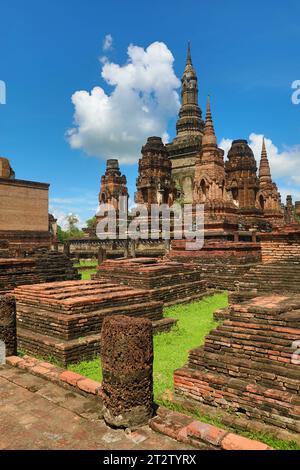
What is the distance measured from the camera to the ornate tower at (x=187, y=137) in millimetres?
32812

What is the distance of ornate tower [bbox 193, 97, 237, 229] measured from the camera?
2139 cm

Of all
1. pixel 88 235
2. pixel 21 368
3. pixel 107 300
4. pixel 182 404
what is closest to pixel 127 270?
pixel 107 300

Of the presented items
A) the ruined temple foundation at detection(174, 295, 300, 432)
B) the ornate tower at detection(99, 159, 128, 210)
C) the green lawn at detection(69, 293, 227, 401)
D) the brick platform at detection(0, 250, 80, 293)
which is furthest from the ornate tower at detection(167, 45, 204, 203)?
the ruined temple foundation at detection(174, 295, 300, 432)

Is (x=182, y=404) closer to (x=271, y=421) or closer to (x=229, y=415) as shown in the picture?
(x=229, y=415)

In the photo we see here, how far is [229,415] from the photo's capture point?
416 cm

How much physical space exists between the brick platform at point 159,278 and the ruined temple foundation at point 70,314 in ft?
4.24

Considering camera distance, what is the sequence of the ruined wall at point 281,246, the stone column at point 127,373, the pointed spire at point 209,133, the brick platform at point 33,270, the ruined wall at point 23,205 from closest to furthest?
the stone column at point 127,373 → the ruined wall at point 281,246 → the brick platform at point 33,270 → the pointed spire at point 209,133 → the ruined wall at point 23,205

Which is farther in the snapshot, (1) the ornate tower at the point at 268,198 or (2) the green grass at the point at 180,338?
(1) the ornate tower at the point at 268,198

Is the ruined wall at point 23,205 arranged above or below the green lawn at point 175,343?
above

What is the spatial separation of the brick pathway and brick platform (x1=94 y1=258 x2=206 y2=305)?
507 cm

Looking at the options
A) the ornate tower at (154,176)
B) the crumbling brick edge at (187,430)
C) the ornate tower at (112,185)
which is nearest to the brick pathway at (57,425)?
the crumbling brick edge at (187,430)

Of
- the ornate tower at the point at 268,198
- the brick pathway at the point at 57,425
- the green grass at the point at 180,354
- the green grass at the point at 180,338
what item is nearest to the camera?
the brick pathway at the point at 57,425

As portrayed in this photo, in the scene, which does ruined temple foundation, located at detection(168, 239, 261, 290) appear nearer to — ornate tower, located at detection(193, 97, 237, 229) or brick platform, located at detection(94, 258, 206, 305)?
brick platform, located at detection(94, 258, 206, 305)

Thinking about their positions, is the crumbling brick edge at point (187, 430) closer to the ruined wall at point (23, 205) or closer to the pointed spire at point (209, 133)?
the pointed spire at point (209, 133)
